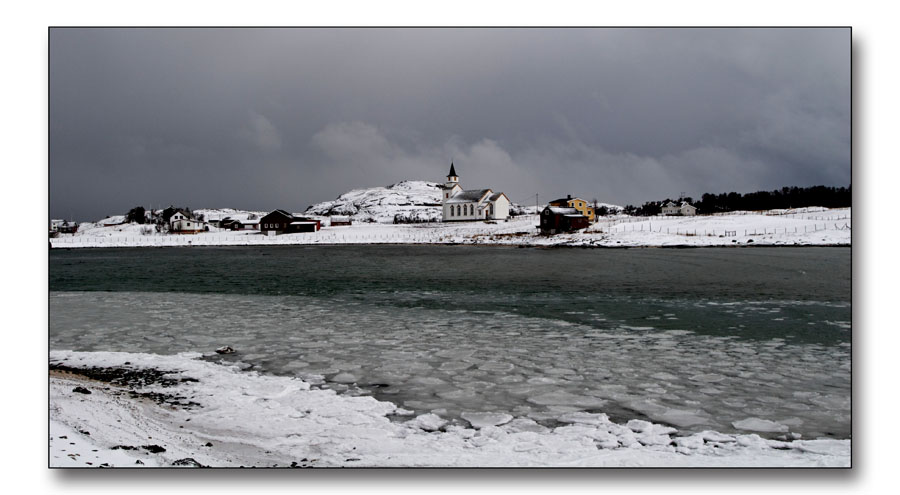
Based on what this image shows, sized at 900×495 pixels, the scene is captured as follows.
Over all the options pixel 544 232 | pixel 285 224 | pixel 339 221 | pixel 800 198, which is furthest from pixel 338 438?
pixel 339 221

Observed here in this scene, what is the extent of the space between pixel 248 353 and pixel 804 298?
51.7ft

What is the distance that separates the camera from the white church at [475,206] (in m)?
108

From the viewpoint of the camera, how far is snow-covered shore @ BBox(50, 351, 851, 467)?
5438 millimetres

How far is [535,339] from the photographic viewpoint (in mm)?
11383

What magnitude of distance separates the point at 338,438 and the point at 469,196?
4163 inches

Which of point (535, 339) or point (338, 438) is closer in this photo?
point (338, 438)

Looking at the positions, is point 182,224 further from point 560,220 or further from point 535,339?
point 535,339

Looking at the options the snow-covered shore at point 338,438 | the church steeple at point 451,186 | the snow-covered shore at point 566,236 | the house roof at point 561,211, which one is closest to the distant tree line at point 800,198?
the snow-covered shore at point 338,438

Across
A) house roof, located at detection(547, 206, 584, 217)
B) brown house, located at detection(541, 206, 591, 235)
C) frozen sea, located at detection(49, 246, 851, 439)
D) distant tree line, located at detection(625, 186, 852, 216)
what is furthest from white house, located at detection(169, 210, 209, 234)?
distant tree line, located at detection(625, 186, 852, 216)

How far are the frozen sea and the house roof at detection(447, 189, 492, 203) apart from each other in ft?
279
